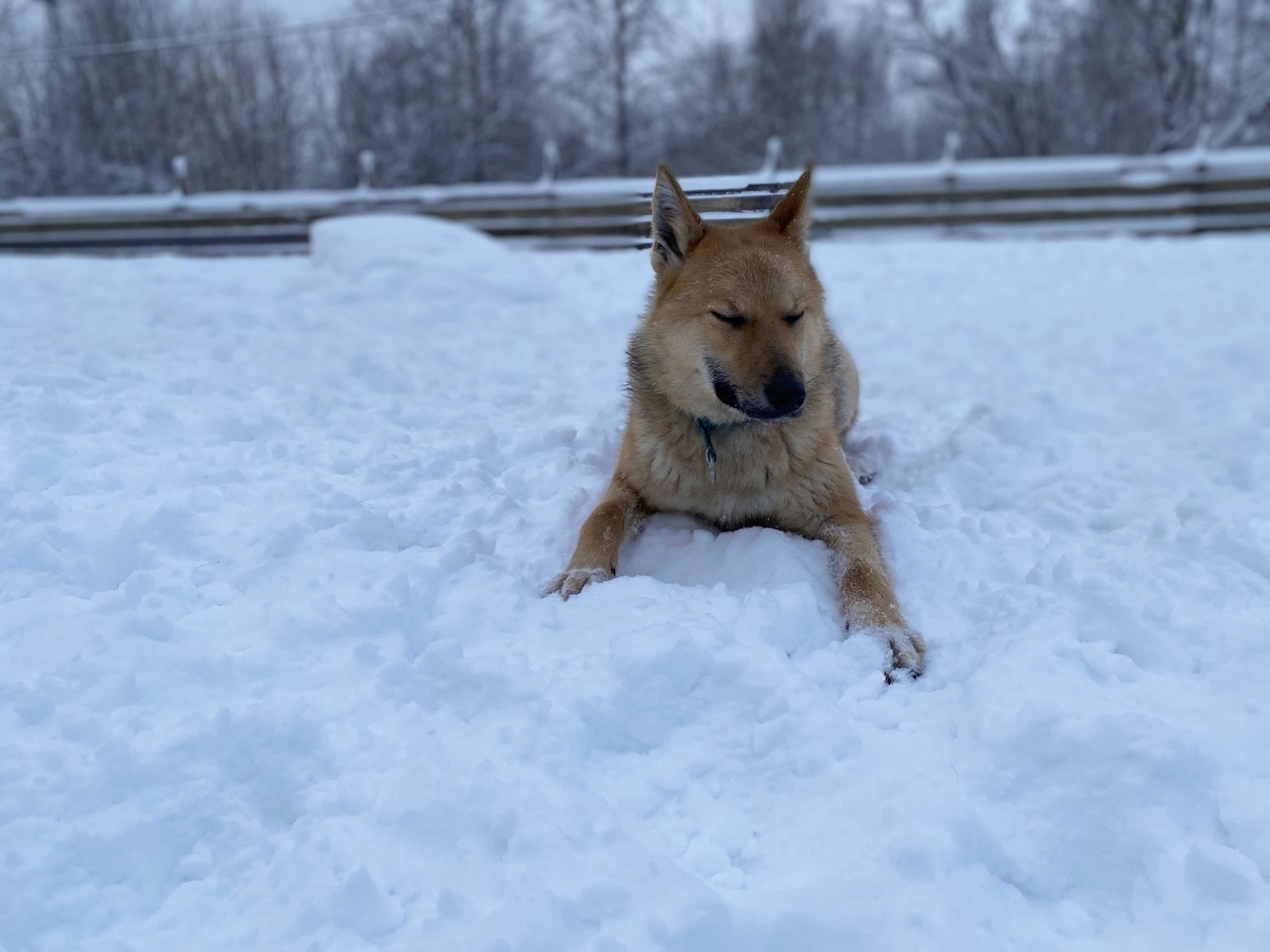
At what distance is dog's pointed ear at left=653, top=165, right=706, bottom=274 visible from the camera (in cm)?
344

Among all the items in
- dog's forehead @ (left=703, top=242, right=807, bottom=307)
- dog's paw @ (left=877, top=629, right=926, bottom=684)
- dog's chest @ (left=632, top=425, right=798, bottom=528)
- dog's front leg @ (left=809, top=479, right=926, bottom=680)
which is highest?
dog's forehead @ (left=703, top=242, right=807, bottom=307)

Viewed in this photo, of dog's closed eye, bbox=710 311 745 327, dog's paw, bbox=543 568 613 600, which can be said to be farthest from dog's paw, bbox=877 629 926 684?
dog's closed eye, bbox=710 311 745 327

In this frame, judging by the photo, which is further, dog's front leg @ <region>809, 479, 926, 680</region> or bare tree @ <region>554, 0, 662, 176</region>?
bare tree @ <region>554, 0, 662, 176</region>

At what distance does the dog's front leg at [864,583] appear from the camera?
2586 millimetres

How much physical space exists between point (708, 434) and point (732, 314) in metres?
0.48

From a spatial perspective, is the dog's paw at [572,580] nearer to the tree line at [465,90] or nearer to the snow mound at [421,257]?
the snow mound at [421,257]

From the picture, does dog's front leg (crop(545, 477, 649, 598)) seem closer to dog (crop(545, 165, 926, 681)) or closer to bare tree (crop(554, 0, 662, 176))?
dog (crop(545, 165, 926, 681))

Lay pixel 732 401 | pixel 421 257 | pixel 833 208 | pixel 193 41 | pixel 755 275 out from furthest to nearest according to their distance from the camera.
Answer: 1. pixel 193 41
2. pixel 833 208
3. pixel 421 257
4. pixel 755 275
5. pixel 732 401

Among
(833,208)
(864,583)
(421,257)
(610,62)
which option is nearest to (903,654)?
(864,583)

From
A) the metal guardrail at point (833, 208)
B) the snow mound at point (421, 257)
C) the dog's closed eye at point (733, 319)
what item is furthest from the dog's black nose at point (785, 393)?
the metal guardrail at point (833, 208)

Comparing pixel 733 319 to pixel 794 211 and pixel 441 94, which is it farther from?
pixel 441 94

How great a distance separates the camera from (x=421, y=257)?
24.9ft

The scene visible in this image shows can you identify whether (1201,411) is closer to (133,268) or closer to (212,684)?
(212,684)

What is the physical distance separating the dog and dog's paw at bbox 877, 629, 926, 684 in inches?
11.2
